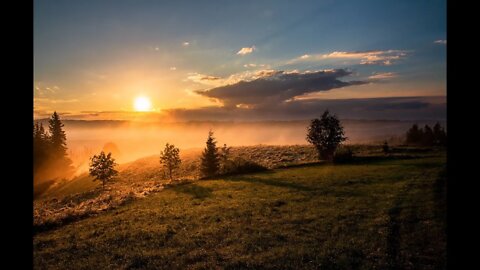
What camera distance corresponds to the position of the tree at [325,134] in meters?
84.4

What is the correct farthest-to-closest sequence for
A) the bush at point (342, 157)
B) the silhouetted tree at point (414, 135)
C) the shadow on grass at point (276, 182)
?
the silhouetted tree at point (414, 135) → the bush at point (342, 157) → the shadow on grass at point (276, 182)

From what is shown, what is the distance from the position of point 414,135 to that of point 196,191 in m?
96.6

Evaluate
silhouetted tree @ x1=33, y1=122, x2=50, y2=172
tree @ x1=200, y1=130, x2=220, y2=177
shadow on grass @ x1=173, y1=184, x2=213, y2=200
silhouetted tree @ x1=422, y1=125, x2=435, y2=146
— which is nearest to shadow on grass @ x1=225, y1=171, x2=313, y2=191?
shadow on grass @ x1=173, y1=184, x2=213, y2=200

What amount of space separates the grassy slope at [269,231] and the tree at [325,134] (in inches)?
1591

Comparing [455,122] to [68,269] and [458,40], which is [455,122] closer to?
[458,40]

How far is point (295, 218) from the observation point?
94.2 feet

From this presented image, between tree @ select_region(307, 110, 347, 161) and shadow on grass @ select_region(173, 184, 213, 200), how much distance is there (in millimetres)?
42177

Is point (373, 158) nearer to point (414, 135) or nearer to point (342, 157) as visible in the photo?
point (342, 157)

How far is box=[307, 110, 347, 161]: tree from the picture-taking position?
277 ft

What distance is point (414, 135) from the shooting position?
11788 cm

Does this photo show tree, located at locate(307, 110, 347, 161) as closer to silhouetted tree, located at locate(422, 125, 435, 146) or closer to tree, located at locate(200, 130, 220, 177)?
tree, located at locate(200, 130, 220, 177)

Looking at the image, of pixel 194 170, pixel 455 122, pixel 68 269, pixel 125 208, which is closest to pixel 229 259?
pixel 68 269

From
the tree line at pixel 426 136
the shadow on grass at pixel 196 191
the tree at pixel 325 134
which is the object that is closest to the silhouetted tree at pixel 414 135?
the tree line at pixel 426 136

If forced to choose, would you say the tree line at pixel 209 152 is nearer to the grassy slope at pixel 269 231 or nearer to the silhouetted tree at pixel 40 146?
the silhouetted tree at pixel 40 146
